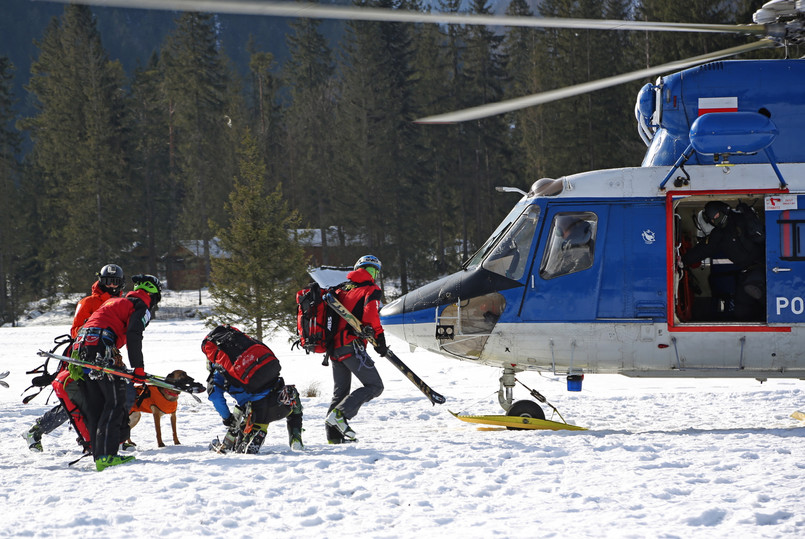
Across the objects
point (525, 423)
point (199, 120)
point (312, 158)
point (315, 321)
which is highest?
point (199, 120)

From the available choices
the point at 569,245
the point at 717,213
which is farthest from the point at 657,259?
the point at 569,245

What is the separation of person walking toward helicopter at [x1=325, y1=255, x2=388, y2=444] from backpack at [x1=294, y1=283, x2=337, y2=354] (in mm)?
86

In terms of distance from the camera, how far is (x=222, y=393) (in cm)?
669

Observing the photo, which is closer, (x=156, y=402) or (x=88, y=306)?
(x=156, y=402)

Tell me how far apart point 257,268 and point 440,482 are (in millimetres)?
18294

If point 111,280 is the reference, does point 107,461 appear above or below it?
below

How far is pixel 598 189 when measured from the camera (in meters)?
7.82

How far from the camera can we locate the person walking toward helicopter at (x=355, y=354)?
24.1 ft

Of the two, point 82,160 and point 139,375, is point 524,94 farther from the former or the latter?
point 139,375

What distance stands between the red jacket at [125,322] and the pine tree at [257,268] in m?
15.7

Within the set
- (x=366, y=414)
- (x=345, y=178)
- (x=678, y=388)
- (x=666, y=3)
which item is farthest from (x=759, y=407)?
(x=345, y=178)

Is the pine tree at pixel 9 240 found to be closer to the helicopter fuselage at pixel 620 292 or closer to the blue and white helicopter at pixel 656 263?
the helicopter fuselage at pixel 620 292

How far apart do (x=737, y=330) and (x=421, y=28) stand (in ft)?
143

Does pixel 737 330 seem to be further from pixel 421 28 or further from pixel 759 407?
pixel 421 28
